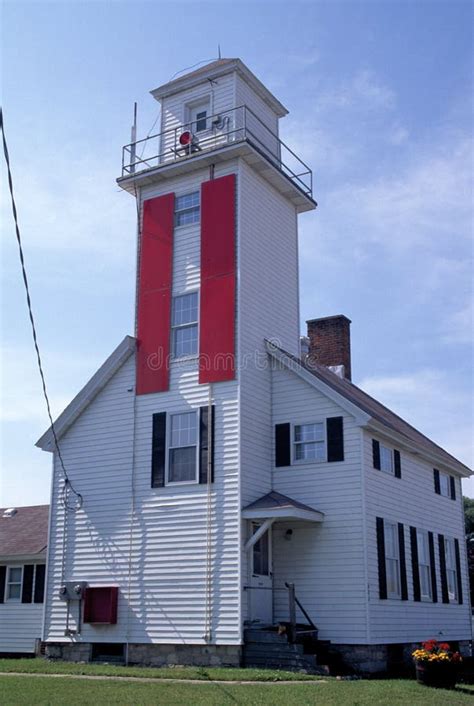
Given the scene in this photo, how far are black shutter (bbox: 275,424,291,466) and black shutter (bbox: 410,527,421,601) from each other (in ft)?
15.0

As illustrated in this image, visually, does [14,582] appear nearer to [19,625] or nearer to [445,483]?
[19,625]

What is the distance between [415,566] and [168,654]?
23.9 ft

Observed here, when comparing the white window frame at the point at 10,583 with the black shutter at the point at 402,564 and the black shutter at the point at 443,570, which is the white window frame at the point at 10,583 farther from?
the black shutter at the point at 443,570

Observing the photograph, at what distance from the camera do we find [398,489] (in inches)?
865

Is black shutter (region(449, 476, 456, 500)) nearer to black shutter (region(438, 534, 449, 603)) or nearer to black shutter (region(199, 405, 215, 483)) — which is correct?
black shutter (region(438, 534, 449, 603))

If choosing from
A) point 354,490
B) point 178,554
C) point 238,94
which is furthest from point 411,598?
point 238,94

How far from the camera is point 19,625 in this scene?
25.8 metres

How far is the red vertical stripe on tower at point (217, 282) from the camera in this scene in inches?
794

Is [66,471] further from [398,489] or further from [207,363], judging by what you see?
[398,489]

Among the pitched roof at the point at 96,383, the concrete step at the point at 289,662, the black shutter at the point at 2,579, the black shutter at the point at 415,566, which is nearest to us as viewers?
the concrete step at the point at 289,662

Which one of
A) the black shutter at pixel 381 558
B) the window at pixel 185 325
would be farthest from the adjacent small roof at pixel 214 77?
the black shutter at pixel 381 558

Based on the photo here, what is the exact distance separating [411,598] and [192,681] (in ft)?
26.9

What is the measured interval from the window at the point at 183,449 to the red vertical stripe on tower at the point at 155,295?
100 centimetres

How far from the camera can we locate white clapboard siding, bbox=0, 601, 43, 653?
25500mm
